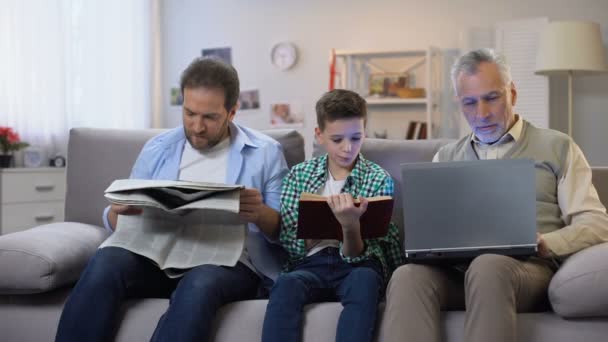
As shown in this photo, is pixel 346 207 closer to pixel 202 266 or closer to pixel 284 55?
pixel 202 266

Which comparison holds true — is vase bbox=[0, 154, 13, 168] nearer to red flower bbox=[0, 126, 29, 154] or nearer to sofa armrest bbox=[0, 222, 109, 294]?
red flower bbox=[0, 126, 29, 154]

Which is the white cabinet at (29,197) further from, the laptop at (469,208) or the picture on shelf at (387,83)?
the laptop at (469,208)

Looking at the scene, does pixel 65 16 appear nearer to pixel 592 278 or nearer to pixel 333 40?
pixel 333 40

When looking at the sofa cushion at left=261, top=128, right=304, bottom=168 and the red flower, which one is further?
the red flower

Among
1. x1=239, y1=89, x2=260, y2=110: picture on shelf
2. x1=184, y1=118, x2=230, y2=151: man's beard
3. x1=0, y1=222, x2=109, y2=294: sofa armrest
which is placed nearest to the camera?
x1=0, y1=222, x2=109, y2=294: sofa armrest

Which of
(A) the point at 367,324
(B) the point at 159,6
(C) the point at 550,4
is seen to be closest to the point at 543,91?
(C) the point at 550,4

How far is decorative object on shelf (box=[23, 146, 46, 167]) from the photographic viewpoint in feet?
14.4

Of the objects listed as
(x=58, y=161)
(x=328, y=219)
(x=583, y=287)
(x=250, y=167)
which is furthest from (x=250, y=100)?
(x=583, y=287)

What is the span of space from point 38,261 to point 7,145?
8.22 ft

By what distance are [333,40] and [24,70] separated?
2.12 m

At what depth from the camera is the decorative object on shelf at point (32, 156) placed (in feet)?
14.4

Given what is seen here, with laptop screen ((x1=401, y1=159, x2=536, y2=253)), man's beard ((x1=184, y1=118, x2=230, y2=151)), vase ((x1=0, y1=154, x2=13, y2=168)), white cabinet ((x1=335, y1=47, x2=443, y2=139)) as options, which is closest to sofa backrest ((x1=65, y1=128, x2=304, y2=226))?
man's beard ((x1=184, y1=118, x2=230, y2=151))

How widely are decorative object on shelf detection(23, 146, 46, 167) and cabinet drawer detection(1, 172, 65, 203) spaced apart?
6.5 inches

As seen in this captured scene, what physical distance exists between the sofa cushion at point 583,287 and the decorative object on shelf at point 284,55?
13.1 ft
